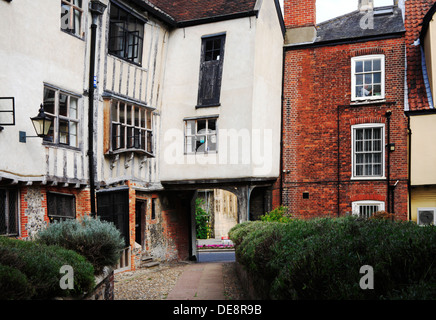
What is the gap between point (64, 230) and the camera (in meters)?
9.74

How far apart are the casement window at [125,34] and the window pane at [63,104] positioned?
2.76m

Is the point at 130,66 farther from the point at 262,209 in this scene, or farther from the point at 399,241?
the point at 399,241

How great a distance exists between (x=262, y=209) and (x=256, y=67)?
634 centimetres

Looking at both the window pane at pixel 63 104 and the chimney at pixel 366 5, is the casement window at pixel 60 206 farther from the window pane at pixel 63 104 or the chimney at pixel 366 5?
the chimney at pixel 366 5

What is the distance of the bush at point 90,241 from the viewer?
918 centimetres

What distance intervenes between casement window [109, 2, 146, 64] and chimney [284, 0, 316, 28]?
739 centimetres

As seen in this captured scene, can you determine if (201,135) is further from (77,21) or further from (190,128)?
(77,21)

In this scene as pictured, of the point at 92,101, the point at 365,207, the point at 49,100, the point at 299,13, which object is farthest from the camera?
the point at 299,13

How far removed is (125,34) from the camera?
1605cm

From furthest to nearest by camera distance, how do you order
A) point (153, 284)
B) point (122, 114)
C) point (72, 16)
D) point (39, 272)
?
point (122, 114)
point (72, 16)
point (153, 284)
point (39, 272)

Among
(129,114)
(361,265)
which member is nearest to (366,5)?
(129,114)

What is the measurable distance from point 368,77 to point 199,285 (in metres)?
11.6

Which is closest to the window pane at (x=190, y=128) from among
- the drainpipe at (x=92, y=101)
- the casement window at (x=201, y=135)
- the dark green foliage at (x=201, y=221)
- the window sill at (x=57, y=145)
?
the casement window at (x=201, y=135)

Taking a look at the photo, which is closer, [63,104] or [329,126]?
[63,104]
